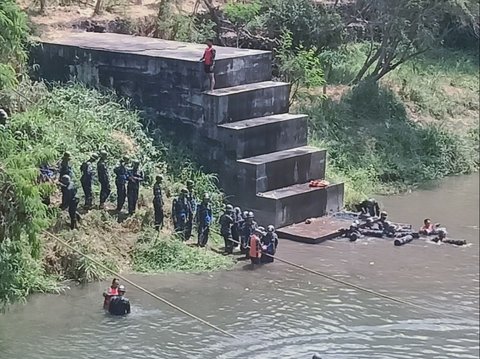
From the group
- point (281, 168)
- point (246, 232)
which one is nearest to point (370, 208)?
point (281, 168)

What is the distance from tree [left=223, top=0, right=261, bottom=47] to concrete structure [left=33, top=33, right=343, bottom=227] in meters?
5.55

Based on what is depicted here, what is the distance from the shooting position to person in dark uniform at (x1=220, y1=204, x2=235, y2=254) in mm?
20172

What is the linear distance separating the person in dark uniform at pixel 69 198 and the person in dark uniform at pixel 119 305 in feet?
9.63

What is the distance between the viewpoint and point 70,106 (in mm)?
22703

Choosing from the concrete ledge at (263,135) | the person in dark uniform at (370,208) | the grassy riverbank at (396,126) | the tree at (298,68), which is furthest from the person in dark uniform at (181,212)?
the tree at (298,68)

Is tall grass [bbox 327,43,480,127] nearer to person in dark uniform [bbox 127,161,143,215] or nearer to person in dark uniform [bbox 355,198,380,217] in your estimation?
person in dark uniform [bbox 355,198,380,217]

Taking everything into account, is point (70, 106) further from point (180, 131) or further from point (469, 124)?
point (469, 124)

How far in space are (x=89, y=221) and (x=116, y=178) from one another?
1101 millimetres

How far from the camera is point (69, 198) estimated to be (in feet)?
63.1

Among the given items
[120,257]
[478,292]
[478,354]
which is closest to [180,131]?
[120,257]

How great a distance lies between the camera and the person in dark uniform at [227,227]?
20.2m

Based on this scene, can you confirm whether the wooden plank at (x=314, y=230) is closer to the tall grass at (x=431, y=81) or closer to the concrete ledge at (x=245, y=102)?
the concrete ledge at (x=245, y=102)

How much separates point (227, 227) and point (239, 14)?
11762mm

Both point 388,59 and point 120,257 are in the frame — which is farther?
point 388,59
